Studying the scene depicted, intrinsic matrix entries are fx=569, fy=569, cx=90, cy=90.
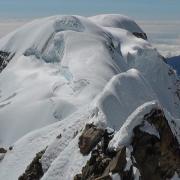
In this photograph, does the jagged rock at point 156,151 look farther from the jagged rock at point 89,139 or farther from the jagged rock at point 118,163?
the jagged rock at point 89,139

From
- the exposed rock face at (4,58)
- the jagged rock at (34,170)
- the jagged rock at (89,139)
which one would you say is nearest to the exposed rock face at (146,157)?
the jagged rock at (89,139)

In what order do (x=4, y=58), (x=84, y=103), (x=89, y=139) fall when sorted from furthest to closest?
(x=4, y=58)
(x=84, y=103)
(x=89, y=139)

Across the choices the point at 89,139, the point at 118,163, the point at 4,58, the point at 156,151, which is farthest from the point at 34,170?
the point at 4,58

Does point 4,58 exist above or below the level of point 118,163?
below

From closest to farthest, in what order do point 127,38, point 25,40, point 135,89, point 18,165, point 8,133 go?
point 18,165 → point 135,89 → point 8,133 → point 25,40 → point 127,38

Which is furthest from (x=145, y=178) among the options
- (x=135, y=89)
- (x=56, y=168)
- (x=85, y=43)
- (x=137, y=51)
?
(x=137, y=51)

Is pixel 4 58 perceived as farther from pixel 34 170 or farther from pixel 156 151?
pixel 156 151

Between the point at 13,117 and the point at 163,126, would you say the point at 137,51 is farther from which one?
the point at 163,126
